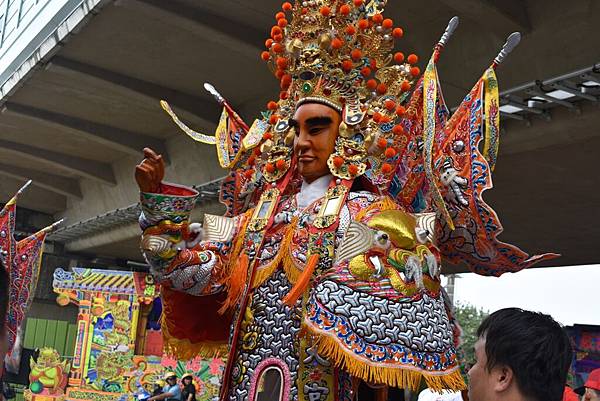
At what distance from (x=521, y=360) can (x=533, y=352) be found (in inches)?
1.5

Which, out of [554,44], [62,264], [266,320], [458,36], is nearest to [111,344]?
[62,264]

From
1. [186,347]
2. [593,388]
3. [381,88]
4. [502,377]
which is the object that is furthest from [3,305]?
[593,388]

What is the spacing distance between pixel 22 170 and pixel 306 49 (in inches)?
580

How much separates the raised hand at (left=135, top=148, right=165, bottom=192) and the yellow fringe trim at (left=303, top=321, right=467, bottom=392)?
901mm

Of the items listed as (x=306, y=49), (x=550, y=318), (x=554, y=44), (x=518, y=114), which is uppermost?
(x=554, y=44)

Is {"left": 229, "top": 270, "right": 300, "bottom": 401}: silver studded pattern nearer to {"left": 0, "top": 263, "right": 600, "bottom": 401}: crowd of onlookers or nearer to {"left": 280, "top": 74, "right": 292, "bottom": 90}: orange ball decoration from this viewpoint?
{"left": 280, "top": 74, "right": 292, "bottom": 90}: orange ball decoration

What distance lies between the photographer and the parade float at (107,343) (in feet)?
43.2

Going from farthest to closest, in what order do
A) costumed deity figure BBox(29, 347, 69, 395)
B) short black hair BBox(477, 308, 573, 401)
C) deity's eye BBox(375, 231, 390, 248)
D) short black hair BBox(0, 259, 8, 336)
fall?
costumed deity figure BBox(29, 347, 69, 395), deity's eye BBox(375, 231, 390, 248), short black hair BBox(477, 308, 573, 401), short black hair BBox(0, 259, 8, 336)

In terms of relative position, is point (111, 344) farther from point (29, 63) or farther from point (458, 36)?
point (458, 36)

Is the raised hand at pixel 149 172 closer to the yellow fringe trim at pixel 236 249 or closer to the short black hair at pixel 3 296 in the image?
the yellow fringe trim at pixel 236 249

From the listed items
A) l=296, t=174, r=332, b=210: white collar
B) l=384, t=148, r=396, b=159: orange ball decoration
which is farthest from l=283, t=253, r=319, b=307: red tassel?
l=384, t=148, r=396, b=159: orange ball decoration

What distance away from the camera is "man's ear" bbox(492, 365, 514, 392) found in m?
2.13

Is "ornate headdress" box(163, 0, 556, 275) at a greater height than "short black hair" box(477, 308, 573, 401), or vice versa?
"ornate headdress" box(163, 0, 556, 275)

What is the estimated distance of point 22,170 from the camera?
56.9 ft
